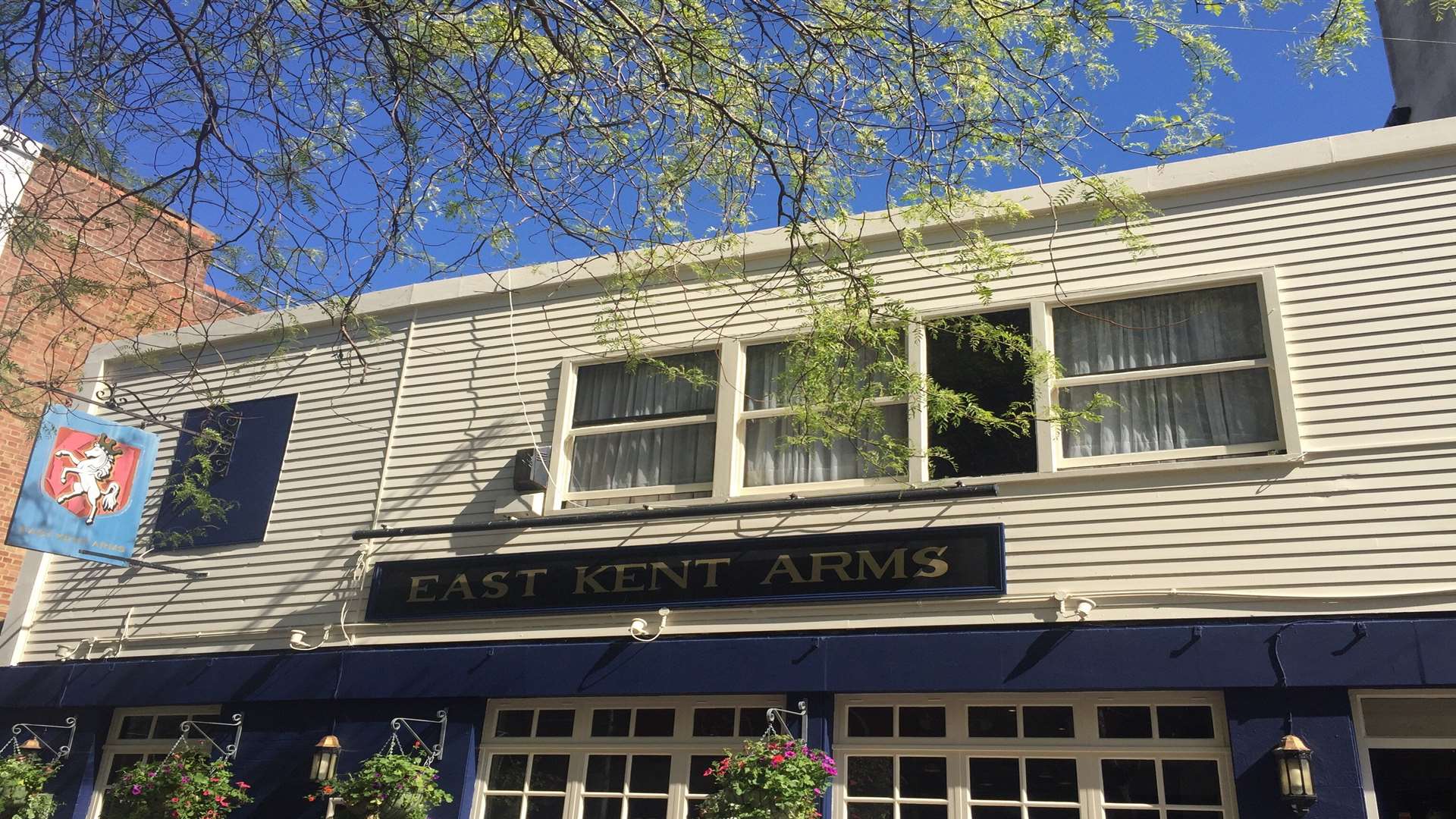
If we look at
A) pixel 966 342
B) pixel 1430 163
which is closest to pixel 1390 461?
pixel 1430 163

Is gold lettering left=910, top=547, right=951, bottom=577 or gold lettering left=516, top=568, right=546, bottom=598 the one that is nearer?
gold lettering left=910, top=547, right=951, bottom=577

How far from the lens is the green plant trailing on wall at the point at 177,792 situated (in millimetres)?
9812

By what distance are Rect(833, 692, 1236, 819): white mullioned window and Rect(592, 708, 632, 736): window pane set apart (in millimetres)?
1794

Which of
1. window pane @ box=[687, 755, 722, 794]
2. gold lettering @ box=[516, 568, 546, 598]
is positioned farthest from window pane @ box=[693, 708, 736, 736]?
gold lettering @ box=[516, 568, 546, 598]

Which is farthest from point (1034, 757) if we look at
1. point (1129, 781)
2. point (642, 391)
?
point (642, 391)

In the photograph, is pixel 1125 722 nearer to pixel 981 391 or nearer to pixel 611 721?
pixel 981 391

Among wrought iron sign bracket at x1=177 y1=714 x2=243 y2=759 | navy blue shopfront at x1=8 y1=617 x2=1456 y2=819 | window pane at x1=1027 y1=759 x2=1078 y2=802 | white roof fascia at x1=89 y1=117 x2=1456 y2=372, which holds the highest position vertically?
white roof fascia at x1=89 y1=117 x2=1456 y2=372

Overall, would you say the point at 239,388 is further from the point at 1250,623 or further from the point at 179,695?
the point at 1250,623

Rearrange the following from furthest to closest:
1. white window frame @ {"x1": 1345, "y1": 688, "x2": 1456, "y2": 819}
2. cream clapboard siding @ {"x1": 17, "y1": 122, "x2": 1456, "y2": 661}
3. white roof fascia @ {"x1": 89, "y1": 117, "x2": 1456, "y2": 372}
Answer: white roof fascia @ {"x1": 89, "y1": 117, "x2": 1456, "y2": 372}, cream clapboard siding @ {"x1": 17, "y1": 122, "x2": 1456, "y2": 661}, white window frame @ {"x1": 1345, "y1": 688, "x2": 1456, "y2": 819}

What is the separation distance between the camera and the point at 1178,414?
28.3 ft

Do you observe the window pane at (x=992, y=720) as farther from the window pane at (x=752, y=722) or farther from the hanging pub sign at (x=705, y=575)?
the window pane at (x=752, y=722)

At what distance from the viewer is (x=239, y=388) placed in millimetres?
12711

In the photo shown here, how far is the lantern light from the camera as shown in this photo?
9766 mm

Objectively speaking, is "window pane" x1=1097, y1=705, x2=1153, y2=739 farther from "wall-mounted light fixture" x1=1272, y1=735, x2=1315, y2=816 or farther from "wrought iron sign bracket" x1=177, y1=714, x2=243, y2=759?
"wrought iron sign bracket" x1=177, y1=714, x2=243, y2=759
